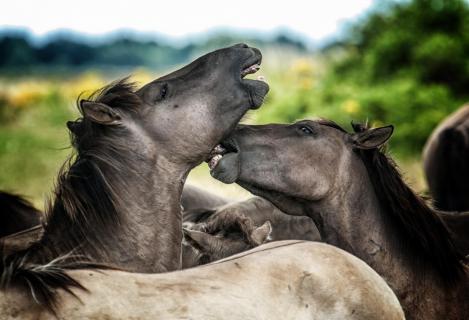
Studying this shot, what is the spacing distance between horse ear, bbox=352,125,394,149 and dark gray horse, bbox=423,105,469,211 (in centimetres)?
398

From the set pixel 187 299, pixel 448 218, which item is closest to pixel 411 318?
pixel 448 218

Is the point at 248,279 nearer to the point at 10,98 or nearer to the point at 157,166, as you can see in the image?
the point at 157,166

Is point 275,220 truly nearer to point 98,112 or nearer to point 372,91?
point 98,112

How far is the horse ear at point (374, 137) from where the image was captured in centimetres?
448

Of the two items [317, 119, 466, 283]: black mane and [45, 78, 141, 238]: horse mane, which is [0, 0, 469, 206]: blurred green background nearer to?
[317, 119, 466, 283]: black mane

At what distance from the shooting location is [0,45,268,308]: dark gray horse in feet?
12.4

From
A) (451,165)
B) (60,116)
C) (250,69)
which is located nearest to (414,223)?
(250,69)

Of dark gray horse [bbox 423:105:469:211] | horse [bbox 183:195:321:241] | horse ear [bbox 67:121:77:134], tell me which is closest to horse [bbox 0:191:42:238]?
horse [bbox 183:195:321:241]

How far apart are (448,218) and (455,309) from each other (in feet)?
3.89

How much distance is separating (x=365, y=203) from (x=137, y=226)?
144 centimetres

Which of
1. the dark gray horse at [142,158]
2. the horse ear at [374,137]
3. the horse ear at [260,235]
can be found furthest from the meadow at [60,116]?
the horse ear at [260,235]

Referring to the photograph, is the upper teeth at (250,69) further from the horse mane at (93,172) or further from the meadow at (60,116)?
the meadow at (60,116)

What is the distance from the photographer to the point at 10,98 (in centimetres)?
2177

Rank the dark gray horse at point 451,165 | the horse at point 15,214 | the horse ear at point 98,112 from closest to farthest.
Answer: the horse ear at point 98,112 → the horse at point 15,214 → the dark gray horse at point 451,165
